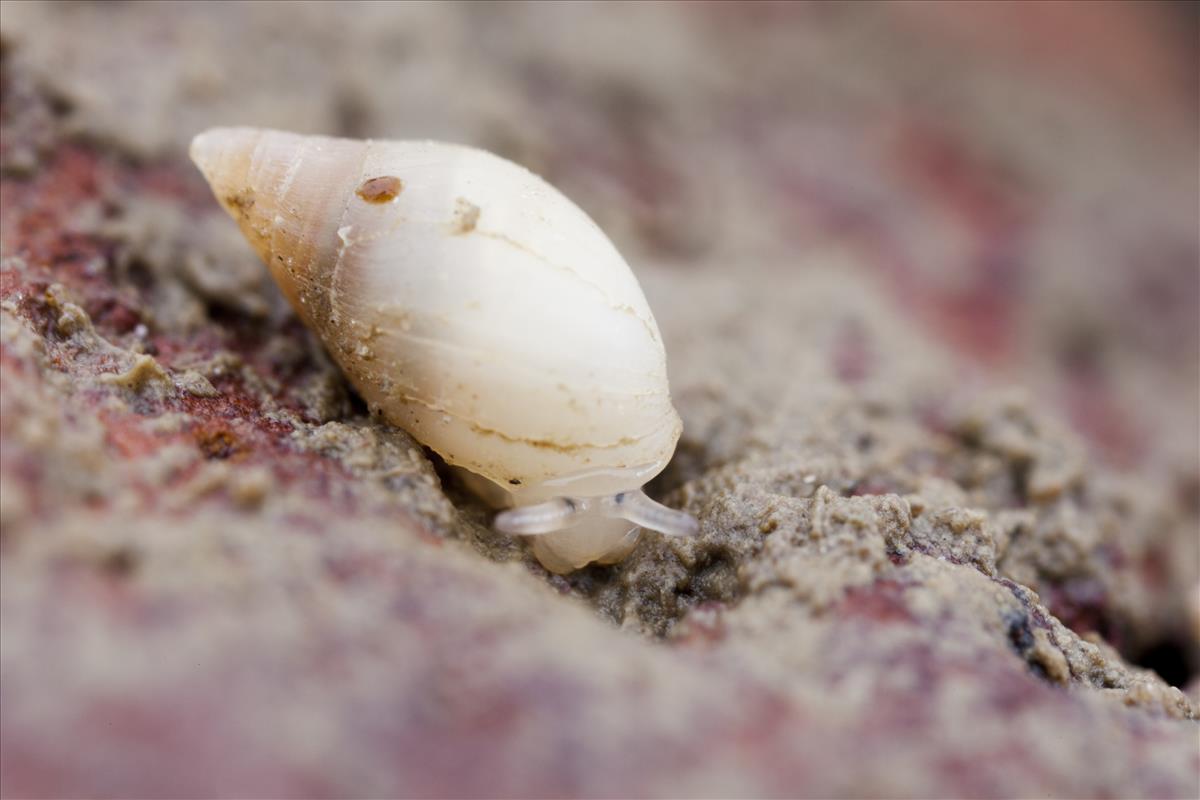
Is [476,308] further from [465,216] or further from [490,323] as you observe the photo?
[465,216]

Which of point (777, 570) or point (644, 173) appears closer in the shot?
point (777, 570)

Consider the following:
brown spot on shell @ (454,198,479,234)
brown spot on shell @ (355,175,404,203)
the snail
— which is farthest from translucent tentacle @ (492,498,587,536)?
brown spot on shell @ (355,175,404,203)

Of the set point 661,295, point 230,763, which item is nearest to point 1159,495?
point 661,295

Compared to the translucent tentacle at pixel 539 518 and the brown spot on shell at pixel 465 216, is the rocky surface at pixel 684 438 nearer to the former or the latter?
the translucent tentacle at pixel 539 518

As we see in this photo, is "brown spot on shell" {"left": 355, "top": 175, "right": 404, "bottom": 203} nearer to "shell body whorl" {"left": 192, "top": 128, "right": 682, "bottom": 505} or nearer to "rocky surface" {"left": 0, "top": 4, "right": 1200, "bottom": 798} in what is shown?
"shell body whorl" {"left": 192, "top": 128, "right": 682, "bottom": 505}

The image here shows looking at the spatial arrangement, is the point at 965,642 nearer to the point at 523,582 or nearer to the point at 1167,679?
the point at 523,582

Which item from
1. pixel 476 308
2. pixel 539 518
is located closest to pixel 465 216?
pixel 476 308

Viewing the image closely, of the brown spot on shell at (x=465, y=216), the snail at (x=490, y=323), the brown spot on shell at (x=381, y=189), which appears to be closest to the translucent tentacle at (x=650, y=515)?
the snail at (x=490, y=323)
